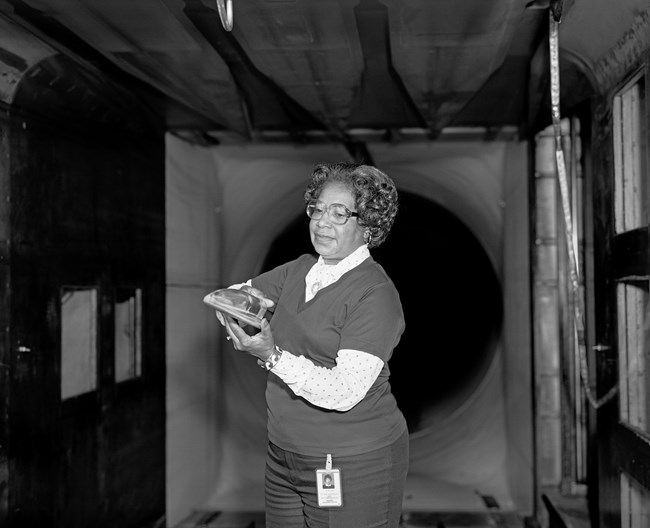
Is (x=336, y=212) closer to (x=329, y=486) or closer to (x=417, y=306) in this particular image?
(x=329, y=486)

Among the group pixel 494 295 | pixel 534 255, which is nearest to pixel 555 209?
pixel 534 255

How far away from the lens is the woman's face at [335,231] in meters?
1.88

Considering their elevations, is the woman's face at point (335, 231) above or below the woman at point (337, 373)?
above

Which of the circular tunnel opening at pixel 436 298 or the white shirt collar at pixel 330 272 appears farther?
the circular tunnel opening at pixel 436 298

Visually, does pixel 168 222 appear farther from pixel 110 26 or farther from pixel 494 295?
pixel 494 295

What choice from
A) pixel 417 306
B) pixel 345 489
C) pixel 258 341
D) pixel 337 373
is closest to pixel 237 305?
pixel 258 341

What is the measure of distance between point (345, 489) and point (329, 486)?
0.13 feet

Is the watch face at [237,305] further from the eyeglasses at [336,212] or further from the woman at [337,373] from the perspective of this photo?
the eyeglasses at [336,212]

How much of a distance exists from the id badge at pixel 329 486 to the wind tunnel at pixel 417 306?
225cm

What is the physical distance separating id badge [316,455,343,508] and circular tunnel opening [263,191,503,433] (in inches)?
99.9

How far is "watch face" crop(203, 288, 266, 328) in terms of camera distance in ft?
5.44

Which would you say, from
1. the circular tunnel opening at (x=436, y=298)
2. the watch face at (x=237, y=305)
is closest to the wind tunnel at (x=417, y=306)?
the circular tunnel opening at (x=436, y=298)

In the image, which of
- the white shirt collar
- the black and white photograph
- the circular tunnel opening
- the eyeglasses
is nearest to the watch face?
the black and white photograph

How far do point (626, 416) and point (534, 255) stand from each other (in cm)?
147
